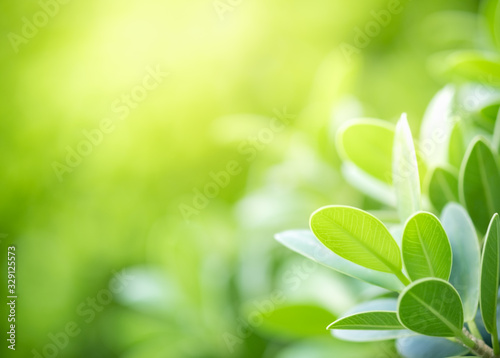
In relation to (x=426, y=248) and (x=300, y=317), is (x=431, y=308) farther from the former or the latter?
(x=300, y=317)

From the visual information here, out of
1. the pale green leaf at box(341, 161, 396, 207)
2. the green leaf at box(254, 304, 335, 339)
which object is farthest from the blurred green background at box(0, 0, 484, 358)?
the pale green leaf at box(341, 161, 396, 207)

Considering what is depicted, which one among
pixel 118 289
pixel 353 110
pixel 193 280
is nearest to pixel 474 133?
pixel 353 110

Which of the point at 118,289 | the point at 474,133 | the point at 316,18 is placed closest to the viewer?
the point at 474,133

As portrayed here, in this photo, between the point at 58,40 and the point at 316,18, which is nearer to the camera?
the point at 58,40

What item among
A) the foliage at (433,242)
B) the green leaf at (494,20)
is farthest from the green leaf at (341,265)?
the green leaf at (494,20)

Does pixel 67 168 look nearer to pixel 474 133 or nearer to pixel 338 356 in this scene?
pixel 338 356

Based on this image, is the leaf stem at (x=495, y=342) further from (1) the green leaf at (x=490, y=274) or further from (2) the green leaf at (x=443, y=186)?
(2) the green leaf at (x=443, y=186)
